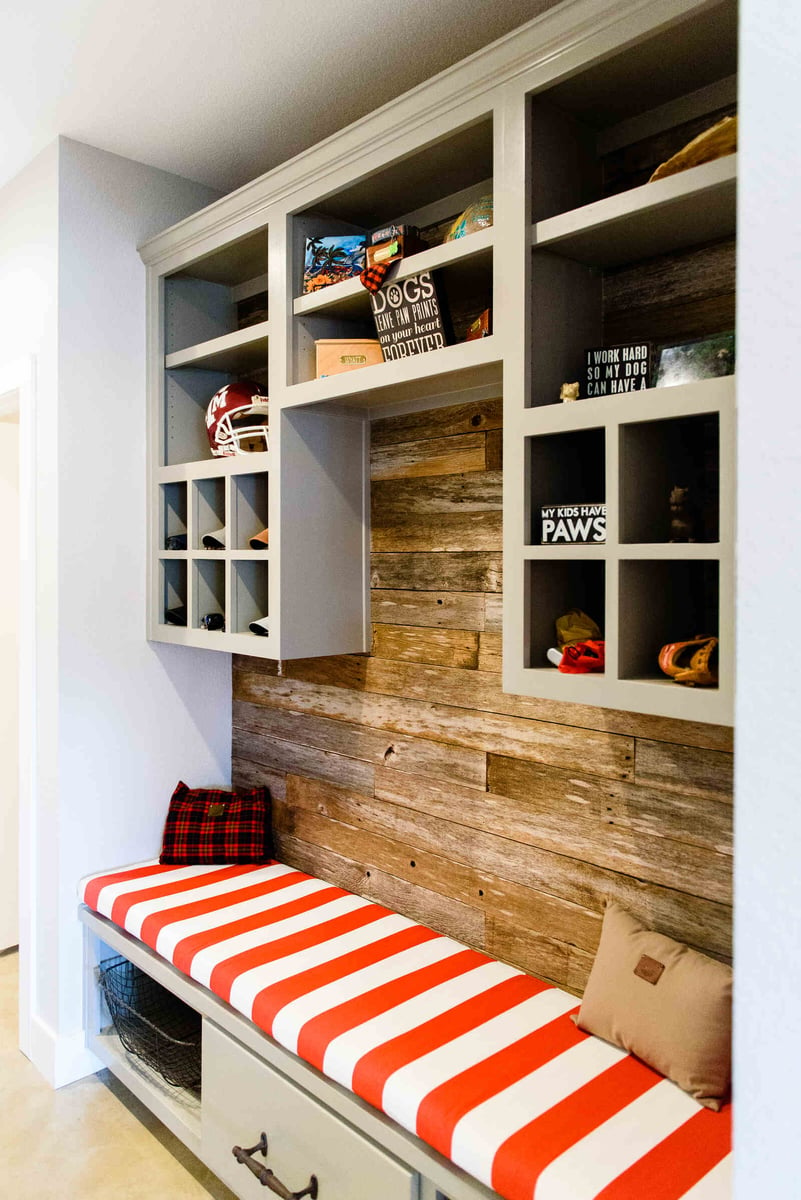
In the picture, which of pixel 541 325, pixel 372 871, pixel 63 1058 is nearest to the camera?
pixel 541 325

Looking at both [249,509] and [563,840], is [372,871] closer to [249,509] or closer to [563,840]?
[563,840]

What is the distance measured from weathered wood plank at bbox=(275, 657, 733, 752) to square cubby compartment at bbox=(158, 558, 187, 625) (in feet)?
1.23

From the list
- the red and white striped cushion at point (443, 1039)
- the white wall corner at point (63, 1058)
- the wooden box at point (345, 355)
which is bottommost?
the white wall corner at point (63, 1058)

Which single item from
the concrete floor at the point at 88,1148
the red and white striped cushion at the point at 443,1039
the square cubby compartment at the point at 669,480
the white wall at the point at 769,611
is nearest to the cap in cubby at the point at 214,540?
the red and white striped cushion at the point at 443,1039

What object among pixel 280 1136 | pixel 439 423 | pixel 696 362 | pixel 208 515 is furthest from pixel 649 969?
pixel 208 515

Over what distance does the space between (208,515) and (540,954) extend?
1.50 m

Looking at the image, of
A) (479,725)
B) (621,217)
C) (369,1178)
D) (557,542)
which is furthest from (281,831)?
(621,217)

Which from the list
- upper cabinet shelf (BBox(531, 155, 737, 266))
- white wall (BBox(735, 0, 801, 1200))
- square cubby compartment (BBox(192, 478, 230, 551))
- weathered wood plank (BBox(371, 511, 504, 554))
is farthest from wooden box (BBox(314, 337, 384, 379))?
white wall (BBox(735, 0, 801, 1200))

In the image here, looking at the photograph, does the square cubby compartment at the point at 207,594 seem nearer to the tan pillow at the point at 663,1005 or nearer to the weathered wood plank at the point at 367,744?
the weathered wood plank at the point at 367,744

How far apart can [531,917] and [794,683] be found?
153cm

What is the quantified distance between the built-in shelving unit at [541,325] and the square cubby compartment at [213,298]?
0.16 m

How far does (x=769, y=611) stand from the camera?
1.70ft

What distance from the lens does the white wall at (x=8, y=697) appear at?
3.22 meters

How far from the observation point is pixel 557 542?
4.86 ft
